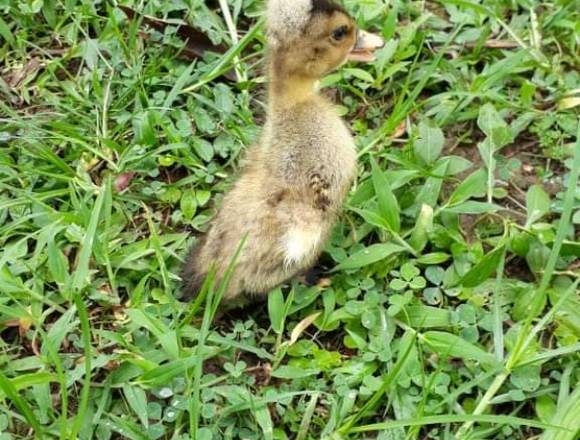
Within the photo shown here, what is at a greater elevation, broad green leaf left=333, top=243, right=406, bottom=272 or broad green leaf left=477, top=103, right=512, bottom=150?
broad green leaf left=477, top=103, right=512, bottom=150

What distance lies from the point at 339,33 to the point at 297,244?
2.31 ft

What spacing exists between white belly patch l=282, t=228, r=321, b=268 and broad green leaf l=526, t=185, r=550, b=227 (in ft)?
2.67

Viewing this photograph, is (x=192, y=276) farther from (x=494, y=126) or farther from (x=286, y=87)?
(x=494, y=126)

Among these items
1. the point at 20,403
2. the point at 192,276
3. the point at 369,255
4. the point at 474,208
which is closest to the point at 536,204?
the point at 474,208

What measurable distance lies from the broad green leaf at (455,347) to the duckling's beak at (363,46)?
0.99 meters

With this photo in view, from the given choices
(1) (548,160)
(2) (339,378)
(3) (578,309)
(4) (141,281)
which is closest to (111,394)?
(4) (141,281)

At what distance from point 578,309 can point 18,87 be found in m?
2.36

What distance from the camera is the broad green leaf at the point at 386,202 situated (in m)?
3.18

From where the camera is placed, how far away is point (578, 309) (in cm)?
299

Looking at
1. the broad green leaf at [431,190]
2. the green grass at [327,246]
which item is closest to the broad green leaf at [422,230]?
the green grass at [327,246]

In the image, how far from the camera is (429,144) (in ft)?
11.3

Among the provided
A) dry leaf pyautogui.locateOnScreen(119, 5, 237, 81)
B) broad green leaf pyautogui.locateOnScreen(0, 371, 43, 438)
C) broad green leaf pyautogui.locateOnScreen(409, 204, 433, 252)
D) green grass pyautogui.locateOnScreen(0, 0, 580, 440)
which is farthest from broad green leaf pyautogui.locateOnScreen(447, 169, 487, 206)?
broad green leaf pyautogui.locateOnScreen(0, 371, 43, 438)

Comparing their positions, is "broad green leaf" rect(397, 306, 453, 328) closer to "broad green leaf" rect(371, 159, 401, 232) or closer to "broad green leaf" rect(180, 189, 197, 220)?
"broad green leaf" rect(371, 159, 401, 232)

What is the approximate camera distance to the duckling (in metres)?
2.90
